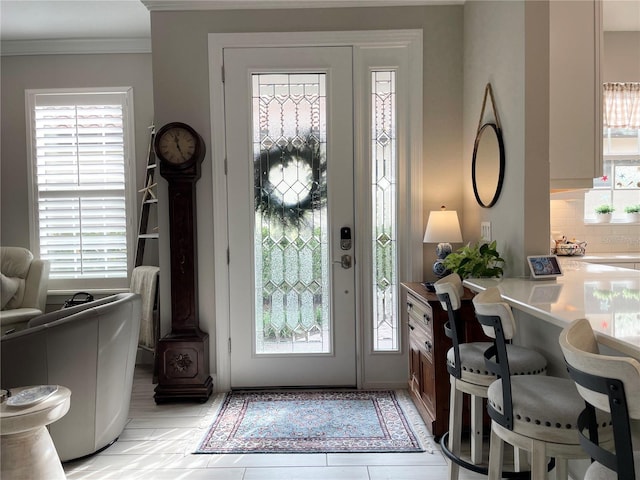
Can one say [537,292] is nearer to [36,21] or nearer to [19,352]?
[19,352]

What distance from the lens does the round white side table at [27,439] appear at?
1836 mm

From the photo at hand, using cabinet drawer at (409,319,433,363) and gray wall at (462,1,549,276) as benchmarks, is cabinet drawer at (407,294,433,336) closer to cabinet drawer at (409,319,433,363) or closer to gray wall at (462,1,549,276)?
cabinet drawer at (409,319,433,363)

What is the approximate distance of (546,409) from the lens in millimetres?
1360

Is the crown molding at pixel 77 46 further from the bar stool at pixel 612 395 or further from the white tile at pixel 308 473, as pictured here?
the bar stool at pixel 612 395

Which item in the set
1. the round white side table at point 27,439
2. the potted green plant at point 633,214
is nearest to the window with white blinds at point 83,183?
the round white side table at point 27,439

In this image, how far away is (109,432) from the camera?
8.25 ft

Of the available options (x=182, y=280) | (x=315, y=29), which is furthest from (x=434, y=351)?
(x=315, y=29)

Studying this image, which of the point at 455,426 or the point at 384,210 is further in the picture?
the point at 384,210

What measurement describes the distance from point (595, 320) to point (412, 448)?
1525 millimetres

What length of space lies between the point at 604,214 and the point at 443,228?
6.68ft

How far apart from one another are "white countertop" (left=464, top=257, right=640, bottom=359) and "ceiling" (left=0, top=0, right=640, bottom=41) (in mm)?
2173

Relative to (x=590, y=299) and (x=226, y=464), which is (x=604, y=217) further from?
(x=226, y=464)

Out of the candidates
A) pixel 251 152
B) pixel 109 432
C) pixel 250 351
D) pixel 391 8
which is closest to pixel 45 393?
pixel 109 432

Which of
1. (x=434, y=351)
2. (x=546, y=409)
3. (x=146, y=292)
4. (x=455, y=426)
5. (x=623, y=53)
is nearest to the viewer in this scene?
(x=546, y=409)
